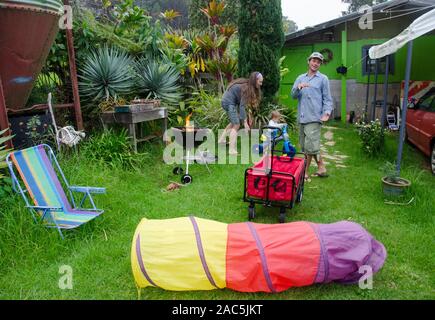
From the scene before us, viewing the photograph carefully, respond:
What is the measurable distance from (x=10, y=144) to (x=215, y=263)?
3.51m

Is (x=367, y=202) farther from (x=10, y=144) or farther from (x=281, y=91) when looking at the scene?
(x=281, y=91)

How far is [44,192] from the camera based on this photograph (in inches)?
150

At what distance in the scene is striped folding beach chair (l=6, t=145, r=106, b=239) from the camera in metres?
3.56

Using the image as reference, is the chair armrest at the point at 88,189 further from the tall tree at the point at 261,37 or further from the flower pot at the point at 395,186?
the tall tree at the point at 261,37

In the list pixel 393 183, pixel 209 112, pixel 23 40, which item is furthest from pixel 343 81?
pixel 23 40

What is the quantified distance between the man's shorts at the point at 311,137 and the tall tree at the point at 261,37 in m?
3.56

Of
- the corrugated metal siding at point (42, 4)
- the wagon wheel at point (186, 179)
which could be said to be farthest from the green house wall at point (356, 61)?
the corrugated metal siding at point (42, 4)

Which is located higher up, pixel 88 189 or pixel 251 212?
pixel 88 189

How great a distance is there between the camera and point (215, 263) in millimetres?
2668

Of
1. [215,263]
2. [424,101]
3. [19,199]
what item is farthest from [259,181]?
[424,101]

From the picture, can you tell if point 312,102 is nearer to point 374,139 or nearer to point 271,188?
point 271,188

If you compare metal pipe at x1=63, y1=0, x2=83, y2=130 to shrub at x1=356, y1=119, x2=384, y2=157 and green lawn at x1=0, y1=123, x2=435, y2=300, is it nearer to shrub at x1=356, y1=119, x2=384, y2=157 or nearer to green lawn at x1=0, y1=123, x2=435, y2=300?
green lawn at x1=0, y1=123, x2=435, y2=300

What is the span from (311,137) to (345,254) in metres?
2.74

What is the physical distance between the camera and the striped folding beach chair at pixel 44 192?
11.7ft
